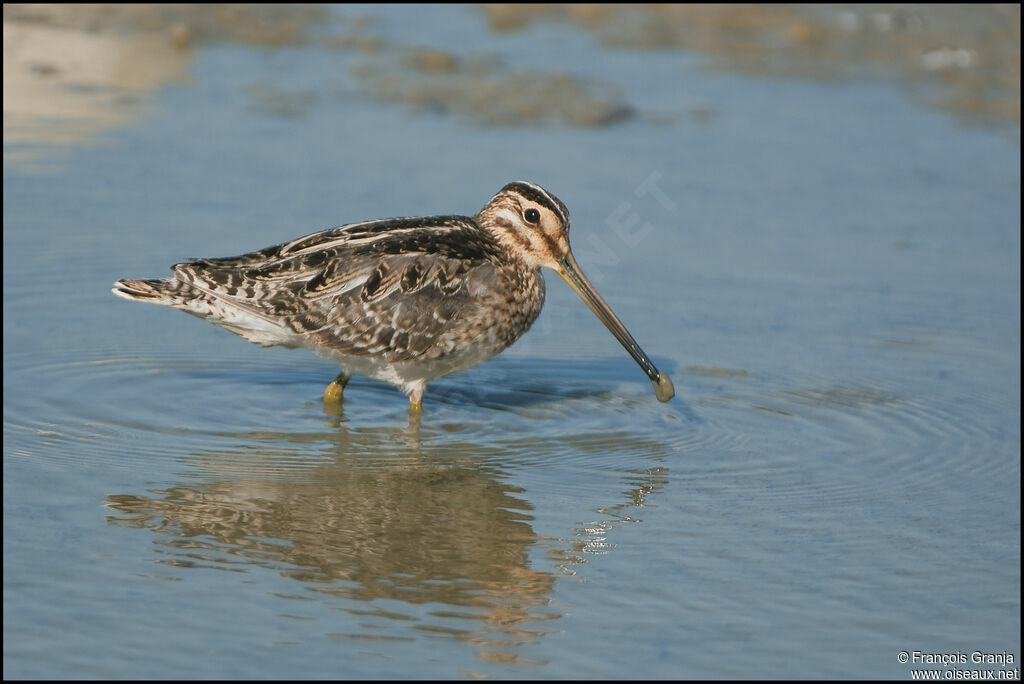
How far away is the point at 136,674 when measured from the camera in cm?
559

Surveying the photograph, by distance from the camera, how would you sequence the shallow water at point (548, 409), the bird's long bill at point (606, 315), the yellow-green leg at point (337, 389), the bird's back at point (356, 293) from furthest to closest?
the yellow-green leg at point (337, 389)
the bird's long bill at point (606, 315)
the bird's back at point (356, 293)
the shallow water at point (548, 409)

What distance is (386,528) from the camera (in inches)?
280

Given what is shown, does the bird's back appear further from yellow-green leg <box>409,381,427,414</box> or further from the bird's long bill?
the bird's long bill

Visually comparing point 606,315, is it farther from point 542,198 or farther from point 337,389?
point 337,389

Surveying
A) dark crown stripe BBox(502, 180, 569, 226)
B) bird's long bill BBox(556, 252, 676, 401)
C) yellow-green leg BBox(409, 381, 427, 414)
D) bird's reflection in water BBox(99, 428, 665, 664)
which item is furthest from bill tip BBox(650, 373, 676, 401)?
yellow-green leg BBox(409, 381, 427, 414)

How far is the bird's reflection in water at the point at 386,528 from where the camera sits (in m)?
6.32

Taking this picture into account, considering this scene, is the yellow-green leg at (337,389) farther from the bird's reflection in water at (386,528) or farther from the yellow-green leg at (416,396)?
the bird's reflection in water at (386,528)

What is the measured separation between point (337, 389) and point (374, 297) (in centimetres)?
74

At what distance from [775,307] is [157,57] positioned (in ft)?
24.8

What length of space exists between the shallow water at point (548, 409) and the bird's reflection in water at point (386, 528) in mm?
22

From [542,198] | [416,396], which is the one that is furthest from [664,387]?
[416,396]

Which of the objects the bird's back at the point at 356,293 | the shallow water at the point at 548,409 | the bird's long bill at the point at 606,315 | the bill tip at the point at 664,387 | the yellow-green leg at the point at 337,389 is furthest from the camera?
the yellow-green leg at the point at 337,389

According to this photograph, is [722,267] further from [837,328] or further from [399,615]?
[399,615]

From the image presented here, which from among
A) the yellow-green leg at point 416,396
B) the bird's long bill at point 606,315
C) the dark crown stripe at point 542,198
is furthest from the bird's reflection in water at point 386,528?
the dark crown stripe at point 542,198
